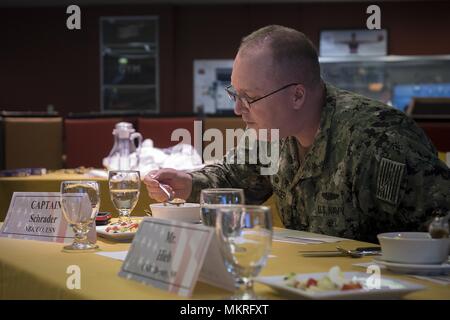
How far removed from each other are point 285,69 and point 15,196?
2.58 ft

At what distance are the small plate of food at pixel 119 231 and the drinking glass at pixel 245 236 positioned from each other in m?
0.67

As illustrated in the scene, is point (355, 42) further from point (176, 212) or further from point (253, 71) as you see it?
point (176, 212)

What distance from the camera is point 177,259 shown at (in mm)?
1064

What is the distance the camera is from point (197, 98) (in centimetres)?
1054

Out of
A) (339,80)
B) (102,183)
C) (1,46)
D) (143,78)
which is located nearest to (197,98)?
(143,78)

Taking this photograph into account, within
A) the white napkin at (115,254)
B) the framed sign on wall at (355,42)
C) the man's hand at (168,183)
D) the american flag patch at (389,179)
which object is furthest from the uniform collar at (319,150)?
the framed sign on wall at (355,42)

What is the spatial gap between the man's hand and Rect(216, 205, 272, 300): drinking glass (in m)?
1.10

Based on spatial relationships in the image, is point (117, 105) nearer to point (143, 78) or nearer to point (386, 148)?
point (143, 78)

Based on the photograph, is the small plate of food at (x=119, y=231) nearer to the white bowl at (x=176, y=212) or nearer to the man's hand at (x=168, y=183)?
the white bowl at (x=176, y=212)

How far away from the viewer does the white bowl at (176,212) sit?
1.71 m

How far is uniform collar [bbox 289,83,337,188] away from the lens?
2.08m

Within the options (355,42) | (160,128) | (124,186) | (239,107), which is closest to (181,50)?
(355,42)

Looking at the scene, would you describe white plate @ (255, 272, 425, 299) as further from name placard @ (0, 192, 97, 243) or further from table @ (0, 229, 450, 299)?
name placard @ (0, 192, 97, 243)

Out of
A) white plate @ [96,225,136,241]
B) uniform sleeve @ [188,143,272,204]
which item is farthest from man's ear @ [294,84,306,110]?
white plate @ [96,225,136,241]
